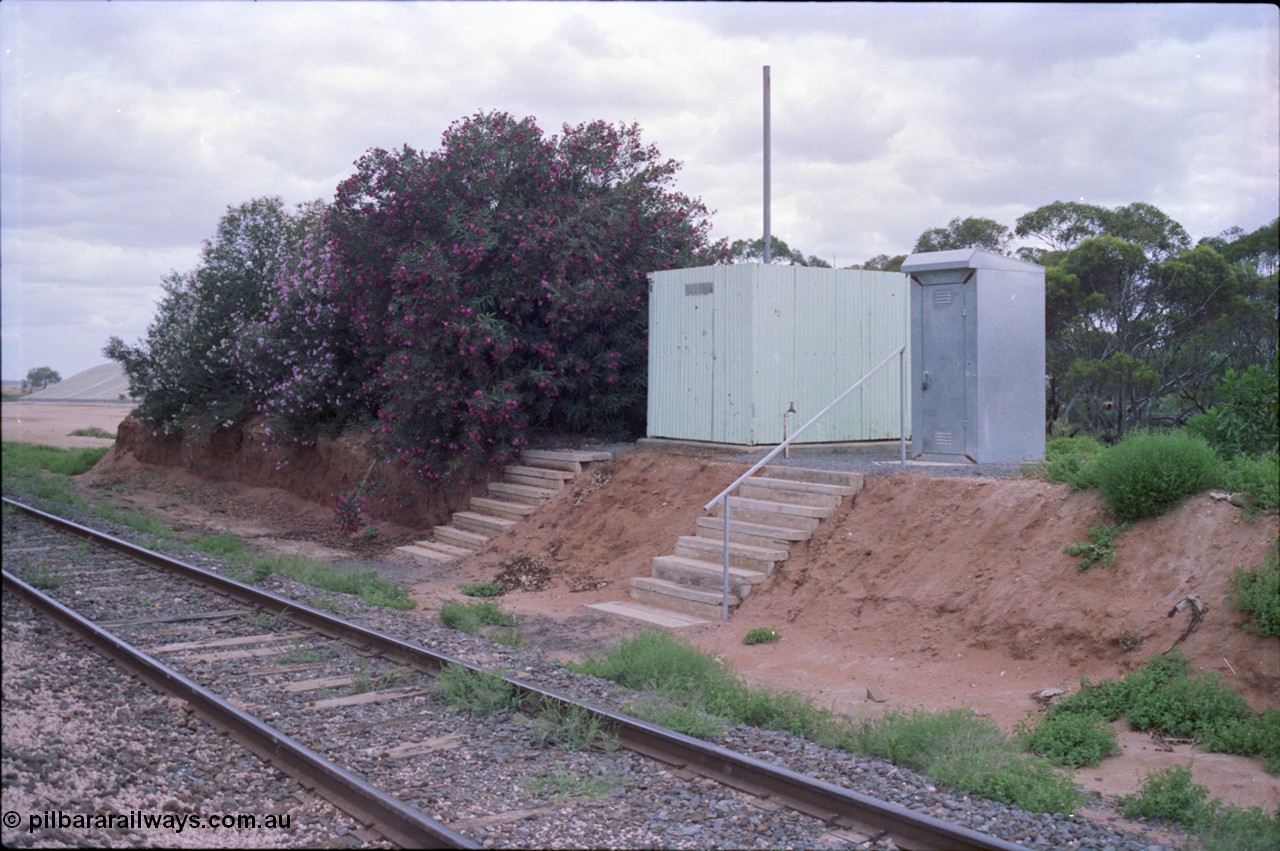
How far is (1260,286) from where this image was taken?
1805 centimetres

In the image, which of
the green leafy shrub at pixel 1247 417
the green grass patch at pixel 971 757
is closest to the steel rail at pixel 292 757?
A: the green grass patch at pixel 971 757

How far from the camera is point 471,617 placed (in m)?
10.5

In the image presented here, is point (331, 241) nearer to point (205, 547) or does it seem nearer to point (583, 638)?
point (205, 547)

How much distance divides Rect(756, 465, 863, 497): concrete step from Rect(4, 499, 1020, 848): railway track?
5.46m

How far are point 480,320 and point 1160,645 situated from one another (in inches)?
413

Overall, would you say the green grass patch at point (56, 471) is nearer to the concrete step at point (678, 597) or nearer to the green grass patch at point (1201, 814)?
the concrete step at point (678, 597)

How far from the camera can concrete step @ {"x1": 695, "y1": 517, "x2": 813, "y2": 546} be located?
1172cm

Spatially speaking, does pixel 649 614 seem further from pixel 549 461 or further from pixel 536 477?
pixel 549 461

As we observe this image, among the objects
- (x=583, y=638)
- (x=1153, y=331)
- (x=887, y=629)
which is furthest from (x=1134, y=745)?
(x=1153, y=331)

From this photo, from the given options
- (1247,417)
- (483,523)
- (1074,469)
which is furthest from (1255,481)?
(483,523)

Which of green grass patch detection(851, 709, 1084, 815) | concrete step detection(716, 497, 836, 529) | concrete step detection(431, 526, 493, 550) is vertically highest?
concrete step detection(716, 497, 836, 529)

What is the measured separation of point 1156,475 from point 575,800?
6.04 m

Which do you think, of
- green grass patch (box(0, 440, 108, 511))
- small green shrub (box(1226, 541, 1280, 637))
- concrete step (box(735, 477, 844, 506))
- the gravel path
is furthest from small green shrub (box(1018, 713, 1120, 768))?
green grass patch (box(0, 440, 108, 511))

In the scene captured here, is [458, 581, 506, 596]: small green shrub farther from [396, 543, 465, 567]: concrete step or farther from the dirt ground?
[396, 543, 465, 567]: concrete step
